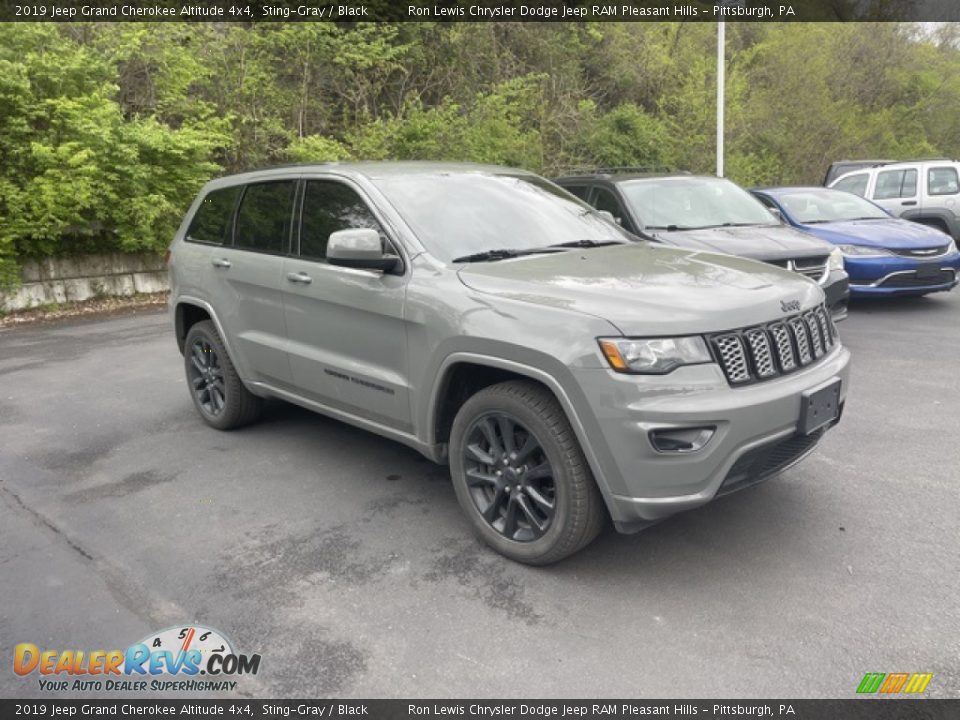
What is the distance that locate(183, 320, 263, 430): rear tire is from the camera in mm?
5160

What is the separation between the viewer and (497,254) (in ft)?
12.6


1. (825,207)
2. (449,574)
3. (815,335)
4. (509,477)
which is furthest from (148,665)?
(825,207)

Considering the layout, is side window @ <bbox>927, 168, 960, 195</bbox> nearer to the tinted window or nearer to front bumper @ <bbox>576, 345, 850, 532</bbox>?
the tinted window

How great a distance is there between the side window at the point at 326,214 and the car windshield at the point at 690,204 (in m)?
4.00

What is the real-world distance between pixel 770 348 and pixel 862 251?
20.8 ft

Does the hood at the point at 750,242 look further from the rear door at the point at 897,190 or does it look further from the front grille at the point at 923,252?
the rear door at the point at 897,190

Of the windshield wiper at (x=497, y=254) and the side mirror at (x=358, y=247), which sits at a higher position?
the side mirror at (x=358, y=247)

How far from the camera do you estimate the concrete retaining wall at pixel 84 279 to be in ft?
34.7

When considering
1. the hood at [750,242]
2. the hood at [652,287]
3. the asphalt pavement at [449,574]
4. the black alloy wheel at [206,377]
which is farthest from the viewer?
the hood at [750,242]

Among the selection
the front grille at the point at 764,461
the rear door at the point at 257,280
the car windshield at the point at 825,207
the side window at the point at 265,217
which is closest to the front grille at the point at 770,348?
the front grille at the point at 764,461

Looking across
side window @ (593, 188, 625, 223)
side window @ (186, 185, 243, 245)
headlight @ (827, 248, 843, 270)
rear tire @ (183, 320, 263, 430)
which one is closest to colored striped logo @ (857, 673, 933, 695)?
rear tire @ (183, 320, 263, 430)

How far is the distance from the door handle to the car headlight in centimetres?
663

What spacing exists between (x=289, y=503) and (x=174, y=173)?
28.1ft

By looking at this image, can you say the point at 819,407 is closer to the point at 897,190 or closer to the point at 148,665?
the point at 148,665
